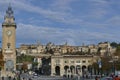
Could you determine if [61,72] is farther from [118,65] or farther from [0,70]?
[0,70]

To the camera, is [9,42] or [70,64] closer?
[9,42]

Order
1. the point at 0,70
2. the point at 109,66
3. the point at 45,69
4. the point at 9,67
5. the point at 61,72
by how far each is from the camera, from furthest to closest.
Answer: the point at 45,69 < the point at 61,72 < the point at 109,66 < the point at 9,67 < the point at 0,70

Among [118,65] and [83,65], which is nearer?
[118,65]

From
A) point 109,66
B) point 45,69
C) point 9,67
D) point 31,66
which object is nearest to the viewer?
point 9,67

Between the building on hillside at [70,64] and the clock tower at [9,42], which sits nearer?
the clock tower at [9,42]

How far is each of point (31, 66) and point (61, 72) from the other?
1566 inches

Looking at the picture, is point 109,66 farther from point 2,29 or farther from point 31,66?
point 31,66

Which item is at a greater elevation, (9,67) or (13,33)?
(13,33)

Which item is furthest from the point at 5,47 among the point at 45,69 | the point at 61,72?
the point at 45,69

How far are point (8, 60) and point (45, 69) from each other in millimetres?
75109

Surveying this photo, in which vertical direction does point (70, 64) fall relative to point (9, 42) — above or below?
below

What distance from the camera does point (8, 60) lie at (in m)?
100

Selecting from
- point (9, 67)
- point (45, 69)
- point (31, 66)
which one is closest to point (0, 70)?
point (9, 67)

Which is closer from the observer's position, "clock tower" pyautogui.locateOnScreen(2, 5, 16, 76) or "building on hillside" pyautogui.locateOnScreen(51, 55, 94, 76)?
"clock tower" pyautogui.locateOnScreen(2, 5, 16, 76)
